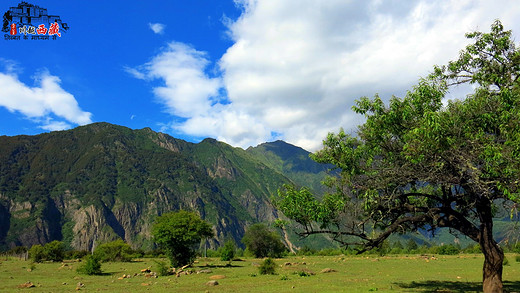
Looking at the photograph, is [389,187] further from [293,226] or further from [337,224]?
[293,226]

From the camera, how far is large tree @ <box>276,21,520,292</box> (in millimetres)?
13906

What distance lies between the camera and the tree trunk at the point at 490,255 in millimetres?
17062

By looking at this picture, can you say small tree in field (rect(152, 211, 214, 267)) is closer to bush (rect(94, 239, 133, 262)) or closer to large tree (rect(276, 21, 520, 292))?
bush (rect(94, 239, 133, 262))

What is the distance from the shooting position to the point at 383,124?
17.4 meters

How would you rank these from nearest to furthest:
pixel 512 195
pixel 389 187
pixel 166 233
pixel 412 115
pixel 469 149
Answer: pixel 512 195
pixel 469 149
pixel 412 115
pixel 389 187
pixel 166 233

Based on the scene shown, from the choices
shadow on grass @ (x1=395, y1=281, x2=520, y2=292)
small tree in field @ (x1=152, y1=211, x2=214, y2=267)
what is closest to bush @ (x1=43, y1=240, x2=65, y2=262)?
small tree in field @ (x1=152, y1=211, x2=214, y2=267)

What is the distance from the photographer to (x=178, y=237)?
48156 millimetres

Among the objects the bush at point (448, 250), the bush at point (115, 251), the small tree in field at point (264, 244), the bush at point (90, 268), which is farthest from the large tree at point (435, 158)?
the bush at point (448, 250)

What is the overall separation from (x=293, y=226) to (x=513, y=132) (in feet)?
38.0

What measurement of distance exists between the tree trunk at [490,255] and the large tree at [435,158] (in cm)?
5

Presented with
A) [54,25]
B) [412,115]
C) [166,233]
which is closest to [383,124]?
[412,115]

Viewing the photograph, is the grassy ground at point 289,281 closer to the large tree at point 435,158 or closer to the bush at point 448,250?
the large tree at point 435,158

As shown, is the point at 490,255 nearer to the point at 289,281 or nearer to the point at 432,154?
the point at 432,154

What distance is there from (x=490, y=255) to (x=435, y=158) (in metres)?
7.03
